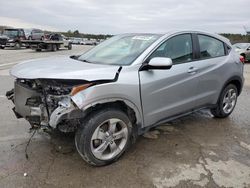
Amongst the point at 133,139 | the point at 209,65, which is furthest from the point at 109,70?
the point at 209,65

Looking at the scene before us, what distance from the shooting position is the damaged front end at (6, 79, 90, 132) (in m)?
3.19

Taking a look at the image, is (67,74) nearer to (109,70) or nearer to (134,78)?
(109,70)

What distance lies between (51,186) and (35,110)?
0.94 meters

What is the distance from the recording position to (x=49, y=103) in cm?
336

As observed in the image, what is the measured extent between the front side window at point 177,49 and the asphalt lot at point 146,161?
1255 mm

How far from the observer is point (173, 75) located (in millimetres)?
4023

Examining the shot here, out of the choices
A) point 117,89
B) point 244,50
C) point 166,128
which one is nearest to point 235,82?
point 166,128

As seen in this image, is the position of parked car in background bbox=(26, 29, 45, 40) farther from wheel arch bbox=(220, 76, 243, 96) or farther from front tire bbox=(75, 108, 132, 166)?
front tire bbox=(75, 108, 132, 166)

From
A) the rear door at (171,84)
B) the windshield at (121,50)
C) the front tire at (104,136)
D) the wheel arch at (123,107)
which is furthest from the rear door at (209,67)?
the front tire at (104,136)

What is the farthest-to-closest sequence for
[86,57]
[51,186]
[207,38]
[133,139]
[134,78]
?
[207,38] < [86,57] < [133,139] < [134,78] < [51,186]

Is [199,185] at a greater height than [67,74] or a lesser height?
lesser

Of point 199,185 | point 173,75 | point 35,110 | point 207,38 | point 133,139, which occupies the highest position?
point 207,38

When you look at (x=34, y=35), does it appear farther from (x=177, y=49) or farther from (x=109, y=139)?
(x=109, y=139)

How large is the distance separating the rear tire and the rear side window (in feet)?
2.27
